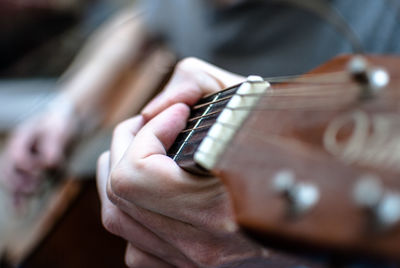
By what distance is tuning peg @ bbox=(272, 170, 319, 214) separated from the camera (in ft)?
0.90

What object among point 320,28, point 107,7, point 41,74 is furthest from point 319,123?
point 41,74

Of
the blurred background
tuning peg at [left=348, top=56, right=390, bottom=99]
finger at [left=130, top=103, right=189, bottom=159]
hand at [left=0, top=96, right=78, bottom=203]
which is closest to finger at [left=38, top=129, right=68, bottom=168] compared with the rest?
hand at [left=0, top=96, right=78, bottom=203]

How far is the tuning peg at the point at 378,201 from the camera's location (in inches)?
9.7

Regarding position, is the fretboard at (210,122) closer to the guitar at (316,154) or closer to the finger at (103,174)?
the guitar at (316,154)

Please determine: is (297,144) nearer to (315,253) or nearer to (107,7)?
(315,253)

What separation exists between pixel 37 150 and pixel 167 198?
2.20 ft

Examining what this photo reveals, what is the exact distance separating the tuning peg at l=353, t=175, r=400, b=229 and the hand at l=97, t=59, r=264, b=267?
162 mm

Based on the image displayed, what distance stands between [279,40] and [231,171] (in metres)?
0.62

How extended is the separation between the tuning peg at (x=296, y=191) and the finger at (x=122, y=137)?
0.22 meters

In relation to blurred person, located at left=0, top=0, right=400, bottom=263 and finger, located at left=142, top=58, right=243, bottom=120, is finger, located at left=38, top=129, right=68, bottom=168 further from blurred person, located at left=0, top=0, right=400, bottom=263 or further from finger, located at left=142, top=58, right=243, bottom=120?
finger, located at left=142, top=58, right=243, bottom=120

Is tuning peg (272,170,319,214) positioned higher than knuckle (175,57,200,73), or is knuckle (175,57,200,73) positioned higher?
tuning peg (272,170,319,214)

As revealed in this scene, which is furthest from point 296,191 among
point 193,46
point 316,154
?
point 193,46

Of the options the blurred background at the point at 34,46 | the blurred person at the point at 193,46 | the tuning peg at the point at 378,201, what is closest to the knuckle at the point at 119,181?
the tuning peg at the point at 378,201

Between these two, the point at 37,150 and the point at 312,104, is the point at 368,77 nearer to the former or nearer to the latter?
the point at 312,104
